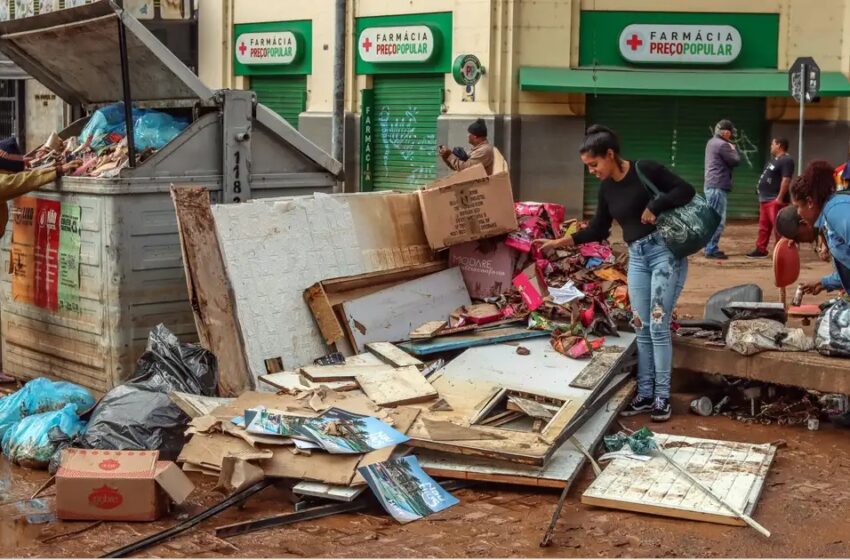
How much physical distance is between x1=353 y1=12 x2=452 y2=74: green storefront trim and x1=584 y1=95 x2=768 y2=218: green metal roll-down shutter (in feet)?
8.78

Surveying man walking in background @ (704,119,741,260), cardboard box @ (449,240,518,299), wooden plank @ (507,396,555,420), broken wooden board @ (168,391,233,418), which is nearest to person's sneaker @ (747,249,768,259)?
man walking in background @ (704,119,741,260)

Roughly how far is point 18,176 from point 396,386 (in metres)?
2.82

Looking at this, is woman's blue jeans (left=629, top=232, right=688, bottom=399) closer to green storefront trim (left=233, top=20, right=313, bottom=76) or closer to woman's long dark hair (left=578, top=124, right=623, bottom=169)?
woman's long dark hair (left=578, top=124, right=623, bottom=169)

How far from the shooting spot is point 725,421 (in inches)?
294

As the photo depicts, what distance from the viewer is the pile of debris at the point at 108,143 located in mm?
7832

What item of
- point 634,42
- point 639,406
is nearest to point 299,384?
point 639,406

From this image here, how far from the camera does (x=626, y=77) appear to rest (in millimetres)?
19188

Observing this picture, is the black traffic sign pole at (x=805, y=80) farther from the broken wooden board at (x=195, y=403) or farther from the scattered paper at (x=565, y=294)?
the broken wooden board at (x=195, y=403)

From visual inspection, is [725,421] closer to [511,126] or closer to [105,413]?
[105,413]

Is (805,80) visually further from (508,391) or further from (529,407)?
(529,407)

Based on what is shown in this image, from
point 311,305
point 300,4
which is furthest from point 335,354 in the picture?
point 300,4

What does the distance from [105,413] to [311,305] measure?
4.99ft

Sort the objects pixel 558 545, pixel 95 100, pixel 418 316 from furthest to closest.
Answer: pixel 95 100, pixel 418 316, pixel 558 545

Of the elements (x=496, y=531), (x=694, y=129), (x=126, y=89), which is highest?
(x=126, y=89)
